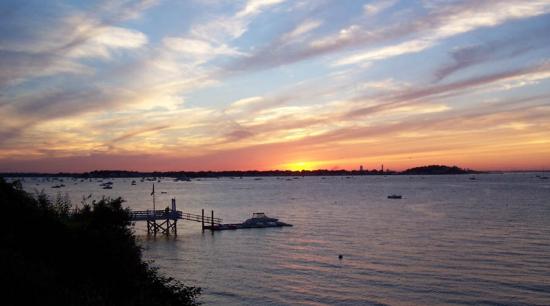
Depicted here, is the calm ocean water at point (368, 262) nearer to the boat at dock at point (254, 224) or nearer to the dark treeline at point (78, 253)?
the boat at dock at point (254, 224)

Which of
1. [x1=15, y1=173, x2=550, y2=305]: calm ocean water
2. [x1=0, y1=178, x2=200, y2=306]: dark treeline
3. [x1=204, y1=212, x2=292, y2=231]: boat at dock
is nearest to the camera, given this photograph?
[x1=0, y1=178, x2=200, y2=306]: dark treeline

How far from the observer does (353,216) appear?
8550 cm

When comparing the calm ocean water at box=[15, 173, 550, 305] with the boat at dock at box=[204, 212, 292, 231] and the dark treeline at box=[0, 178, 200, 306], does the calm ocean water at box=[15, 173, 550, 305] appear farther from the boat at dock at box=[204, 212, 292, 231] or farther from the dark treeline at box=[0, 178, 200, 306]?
the dark treeline at box=[0, 178, 200, 306]

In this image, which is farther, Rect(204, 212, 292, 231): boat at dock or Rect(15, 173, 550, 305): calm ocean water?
Rect(204, 212, 292, 231): boat at dock

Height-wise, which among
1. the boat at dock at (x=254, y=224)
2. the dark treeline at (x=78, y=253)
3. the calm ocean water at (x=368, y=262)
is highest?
the dark treeline at (x=78, y=253)

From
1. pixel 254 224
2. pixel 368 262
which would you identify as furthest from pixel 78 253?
pixel 254 224

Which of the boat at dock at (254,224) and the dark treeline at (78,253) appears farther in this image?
the boat at dock at (254,224)

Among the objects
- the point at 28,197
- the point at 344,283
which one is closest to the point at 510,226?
the point at 344,283

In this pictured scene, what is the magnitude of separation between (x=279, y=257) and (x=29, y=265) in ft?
103

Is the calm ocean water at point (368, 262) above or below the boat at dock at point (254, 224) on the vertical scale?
below

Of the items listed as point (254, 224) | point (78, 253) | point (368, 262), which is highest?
point (78, 253)

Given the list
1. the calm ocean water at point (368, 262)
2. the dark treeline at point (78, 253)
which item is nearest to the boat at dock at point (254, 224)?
the calm ocean water at point (368, 262)

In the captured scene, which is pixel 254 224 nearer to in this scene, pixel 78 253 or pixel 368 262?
pixel 368 262

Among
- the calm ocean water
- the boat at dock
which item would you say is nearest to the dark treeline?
the calm ocean water
